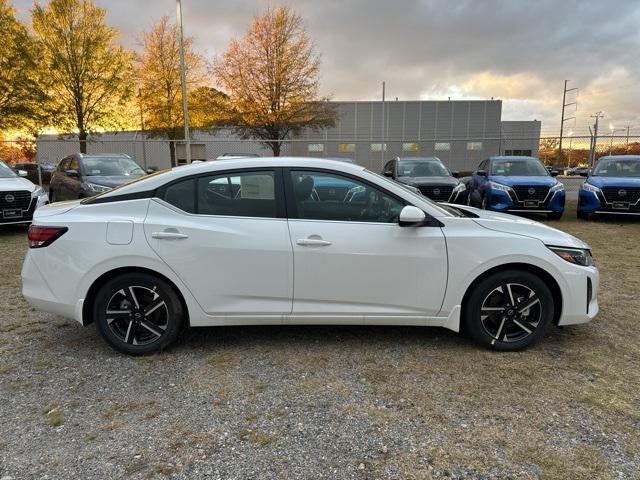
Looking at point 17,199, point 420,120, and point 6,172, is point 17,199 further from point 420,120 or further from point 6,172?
point 420,120

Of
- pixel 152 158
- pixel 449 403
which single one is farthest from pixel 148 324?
pixel 152 158

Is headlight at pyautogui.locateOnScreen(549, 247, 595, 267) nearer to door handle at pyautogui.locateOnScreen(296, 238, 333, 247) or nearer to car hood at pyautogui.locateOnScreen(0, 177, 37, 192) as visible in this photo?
door handle at pyautogui.locateOnScreen(296, 238, 333, 247)

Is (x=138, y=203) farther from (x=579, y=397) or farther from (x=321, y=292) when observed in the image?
(x=579, y=397)

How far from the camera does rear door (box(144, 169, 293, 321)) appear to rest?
3426 millimetres

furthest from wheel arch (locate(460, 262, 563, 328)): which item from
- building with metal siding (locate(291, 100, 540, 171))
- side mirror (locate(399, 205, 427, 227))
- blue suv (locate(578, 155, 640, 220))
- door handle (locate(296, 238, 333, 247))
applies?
building with metal siding (locate(291, 100, 540, 171))

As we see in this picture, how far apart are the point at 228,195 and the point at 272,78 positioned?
20752mm

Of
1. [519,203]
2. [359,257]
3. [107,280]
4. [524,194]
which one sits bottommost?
[107,280]

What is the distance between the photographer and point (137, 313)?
354cm

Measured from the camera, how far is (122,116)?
81.1ft

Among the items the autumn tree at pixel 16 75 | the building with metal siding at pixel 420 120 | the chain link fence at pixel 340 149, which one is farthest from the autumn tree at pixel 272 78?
the building with metal siding at pixel 420 120

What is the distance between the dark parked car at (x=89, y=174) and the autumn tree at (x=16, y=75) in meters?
13.6

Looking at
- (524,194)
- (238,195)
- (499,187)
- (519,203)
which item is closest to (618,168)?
(524,194)

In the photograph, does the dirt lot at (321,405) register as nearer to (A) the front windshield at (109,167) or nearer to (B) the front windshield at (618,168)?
(A) the front windshield at (109,167)

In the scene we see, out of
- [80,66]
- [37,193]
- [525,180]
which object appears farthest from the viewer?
[80,66]
